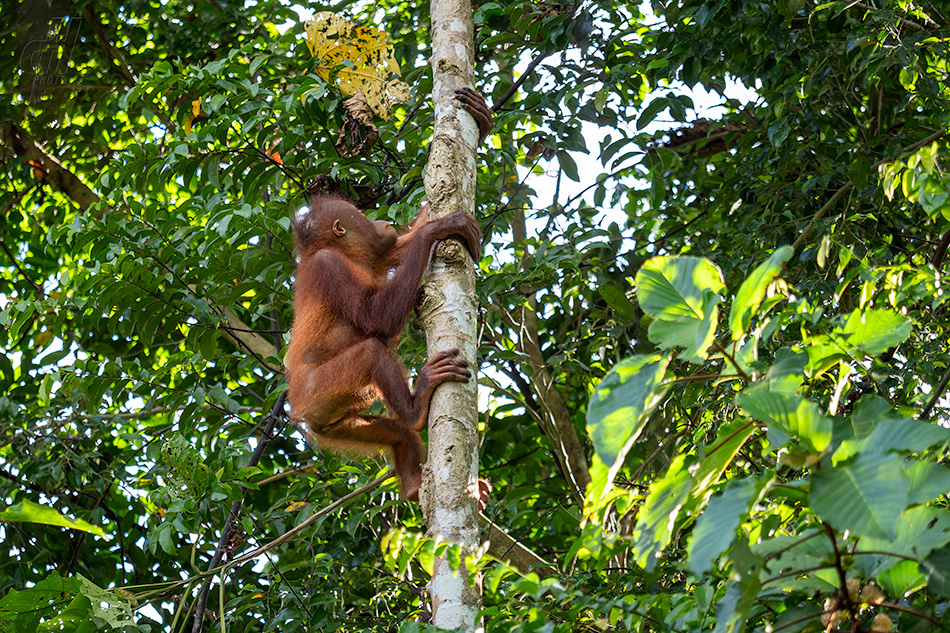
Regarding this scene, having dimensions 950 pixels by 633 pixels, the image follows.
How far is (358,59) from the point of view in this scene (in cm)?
500

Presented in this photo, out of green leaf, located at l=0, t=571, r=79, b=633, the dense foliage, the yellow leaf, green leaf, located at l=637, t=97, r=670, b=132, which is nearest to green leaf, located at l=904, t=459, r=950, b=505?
the dense foliage

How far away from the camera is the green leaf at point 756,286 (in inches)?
60.3

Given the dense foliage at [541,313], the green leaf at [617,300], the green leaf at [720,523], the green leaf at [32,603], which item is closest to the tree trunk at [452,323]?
the dense foliage at [541,313]

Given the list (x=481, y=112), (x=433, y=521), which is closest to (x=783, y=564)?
(x=433, y=521)

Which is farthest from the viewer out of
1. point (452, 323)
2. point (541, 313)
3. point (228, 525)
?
point (541, 313)

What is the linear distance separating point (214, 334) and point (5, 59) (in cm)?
339

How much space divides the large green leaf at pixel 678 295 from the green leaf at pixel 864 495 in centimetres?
33

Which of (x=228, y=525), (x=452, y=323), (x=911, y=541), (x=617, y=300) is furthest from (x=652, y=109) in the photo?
(x=911, y=541)

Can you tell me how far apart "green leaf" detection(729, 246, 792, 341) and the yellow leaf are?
11.7ft

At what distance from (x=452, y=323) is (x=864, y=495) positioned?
1.99 metres

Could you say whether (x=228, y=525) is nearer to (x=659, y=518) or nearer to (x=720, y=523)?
(x=659, y=518)

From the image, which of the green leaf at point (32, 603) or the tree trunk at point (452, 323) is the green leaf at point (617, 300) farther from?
the green leaf at point (32, 603)

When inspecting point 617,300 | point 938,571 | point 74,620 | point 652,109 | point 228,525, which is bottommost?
point 938,571

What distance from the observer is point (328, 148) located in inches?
205
